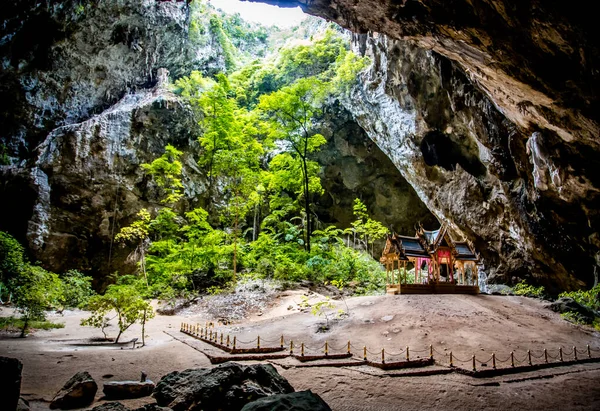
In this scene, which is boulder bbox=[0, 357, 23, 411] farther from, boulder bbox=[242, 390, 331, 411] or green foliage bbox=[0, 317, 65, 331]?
green foliage bbox=[0, 317, 65, 331]

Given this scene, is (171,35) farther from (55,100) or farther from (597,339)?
(597,339)

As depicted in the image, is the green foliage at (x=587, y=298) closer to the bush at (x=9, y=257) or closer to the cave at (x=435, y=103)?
the cave at (x=435, y=103)

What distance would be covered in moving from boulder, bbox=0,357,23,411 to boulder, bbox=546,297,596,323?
1626 centimetres

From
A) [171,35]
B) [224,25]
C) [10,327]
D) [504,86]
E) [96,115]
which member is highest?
[224,25]

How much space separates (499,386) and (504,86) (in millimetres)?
7893

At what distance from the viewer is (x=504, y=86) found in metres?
10.4

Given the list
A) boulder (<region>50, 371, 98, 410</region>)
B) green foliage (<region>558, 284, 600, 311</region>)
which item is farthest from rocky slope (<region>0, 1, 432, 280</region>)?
boulder (<region>50, 371, 98, 410</region>)

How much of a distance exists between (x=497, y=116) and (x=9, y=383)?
16058 millimetres

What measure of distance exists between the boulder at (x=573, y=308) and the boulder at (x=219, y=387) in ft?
41.7

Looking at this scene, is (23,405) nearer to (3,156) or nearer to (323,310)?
(323,310)

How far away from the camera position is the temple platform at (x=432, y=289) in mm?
14703

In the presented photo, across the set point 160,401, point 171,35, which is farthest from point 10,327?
point 171,35

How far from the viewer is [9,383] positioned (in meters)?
4.61

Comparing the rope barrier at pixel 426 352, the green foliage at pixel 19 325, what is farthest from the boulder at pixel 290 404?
the green foliage at pixel 19 325
